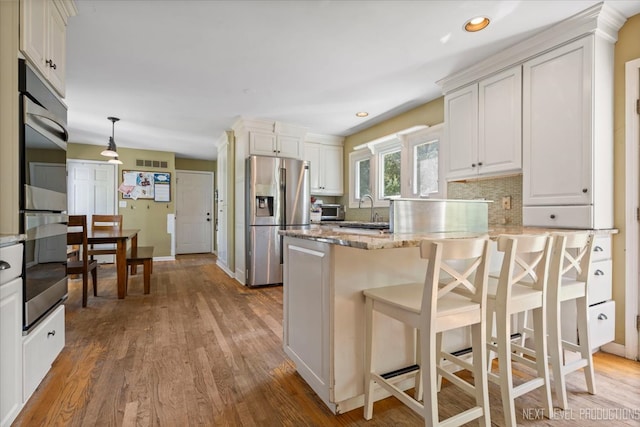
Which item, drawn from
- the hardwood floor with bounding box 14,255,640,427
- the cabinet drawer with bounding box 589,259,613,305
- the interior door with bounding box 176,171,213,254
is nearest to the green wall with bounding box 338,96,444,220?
the cabinet drawer with bounding box 589,259,613,305

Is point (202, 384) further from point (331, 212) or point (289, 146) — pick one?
point (331, 212)

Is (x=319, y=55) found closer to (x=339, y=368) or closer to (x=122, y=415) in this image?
(x=339, y=368)

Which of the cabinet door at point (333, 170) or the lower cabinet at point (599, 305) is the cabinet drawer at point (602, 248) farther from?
the cabinet door at point (333, 170)

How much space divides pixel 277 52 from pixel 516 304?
2.43 m

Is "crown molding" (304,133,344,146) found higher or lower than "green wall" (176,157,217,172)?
higher

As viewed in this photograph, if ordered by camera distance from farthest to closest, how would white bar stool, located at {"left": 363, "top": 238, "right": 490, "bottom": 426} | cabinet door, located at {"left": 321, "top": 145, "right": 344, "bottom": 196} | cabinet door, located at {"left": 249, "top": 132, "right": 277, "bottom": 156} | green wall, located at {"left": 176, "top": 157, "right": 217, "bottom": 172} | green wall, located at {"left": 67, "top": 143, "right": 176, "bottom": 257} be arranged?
green wall, located at {"left": 176, "top": 157, "right": 217, "bottom": 172}
green wall, located at {"left": 67, "top": 143, "right": 176, "bottom": 257}
cabinet door, located at {"left": 321, "top": 145, "right": 344, "bottom": 196}
cabinet door, located at {"left": 249, "top": 132, "right": 277, "bottom": 156}
white bar stool, located at {"left": 363, "top": 238, "right": 490, "bottom": 426}

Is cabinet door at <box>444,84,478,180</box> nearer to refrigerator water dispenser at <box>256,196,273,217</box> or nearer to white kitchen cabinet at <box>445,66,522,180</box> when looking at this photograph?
Answer: white kitchen cabinet at <box>445,66,522,180</box>

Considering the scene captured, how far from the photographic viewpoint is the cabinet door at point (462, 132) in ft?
9.09

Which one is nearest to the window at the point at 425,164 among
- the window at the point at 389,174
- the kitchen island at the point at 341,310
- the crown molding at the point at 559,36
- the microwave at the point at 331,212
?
the window at the point at 389,174

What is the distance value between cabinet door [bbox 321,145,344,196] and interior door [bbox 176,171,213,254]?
3.48m

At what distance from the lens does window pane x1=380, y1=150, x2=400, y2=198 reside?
4339 mm

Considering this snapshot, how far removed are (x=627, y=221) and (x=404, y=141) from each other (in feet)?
7.78

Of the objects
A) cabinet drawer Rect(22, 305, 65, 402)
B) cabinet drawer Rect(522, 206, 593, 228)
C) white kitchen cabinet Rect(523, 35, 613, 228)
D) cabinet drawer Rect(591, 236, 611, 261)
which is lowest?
cabinet drawer Rect(22, 305, 65, 402)

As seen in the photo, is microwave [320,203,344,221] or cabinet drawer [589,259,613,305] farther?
microwave [320,203,344,221]
